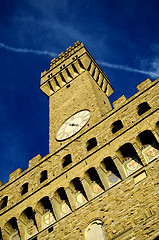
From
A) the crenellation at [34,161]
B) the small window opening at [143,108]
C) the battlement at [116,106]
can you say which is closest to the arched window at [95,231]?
the battlement at [116,106]

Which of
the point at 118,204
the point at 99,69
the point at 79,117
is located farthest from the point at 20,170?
the point at 99,69

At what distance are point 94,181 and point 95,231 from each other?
7.58 ft

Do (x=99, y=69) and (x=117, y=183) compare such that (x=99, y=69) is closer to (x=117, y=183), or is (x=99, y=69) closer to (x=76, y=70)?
(x=76, y=70)

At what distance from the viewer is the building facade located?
35.2 feet

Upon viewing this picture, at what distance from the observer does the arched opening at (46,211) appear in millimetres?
12789

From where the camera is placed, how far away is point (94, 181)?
12.9 metres

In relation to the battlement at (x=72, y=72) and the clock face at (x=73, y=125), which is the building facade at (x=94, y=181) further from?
the battlement at (x=72, y=72)

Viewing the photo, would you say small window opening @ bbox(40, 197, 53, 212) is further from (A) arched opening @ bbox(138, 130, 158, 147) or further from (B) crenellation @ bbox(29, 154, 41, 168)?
(A) arched opening @ bbox(138, 130, 158, 147)

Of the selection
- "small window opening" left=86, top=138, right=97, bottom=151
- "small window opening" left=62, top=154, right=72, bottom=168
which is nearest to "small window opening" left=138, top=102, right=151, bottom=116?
"small window opening" left=86, top=138, right=97, bottom=151

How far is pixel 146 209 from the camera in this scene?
403 inches

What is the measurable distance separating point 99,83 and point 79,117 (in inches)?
252

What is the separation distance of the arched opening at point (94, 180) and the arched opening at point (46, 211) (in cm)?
196

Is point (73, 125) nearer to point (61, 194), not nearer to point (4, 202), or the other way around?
point (61, 194)

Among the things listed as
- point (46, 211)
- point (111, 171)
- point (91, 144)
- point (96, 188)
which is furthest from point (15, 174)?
point (111, 171)
